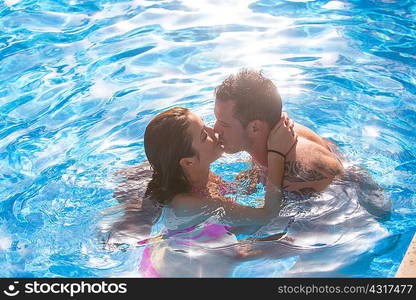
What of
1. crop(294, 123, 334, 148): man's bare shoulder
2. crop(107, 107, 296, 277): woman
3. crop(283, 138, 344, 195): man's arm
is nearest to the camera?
crop(107, 107, 296, 277): woman

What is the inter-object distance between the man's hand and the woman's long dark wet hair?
61 centimetres

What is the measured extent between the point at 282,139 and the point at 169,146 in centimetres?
86

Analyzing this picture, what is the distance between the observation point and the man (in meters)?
4.21

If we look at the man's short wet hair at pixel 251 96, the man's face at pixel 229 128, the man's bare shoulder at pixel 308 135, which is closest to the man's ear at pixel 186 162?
the man's face at pixel 229 128

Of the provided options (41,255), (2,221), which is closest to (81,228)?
(41,255)

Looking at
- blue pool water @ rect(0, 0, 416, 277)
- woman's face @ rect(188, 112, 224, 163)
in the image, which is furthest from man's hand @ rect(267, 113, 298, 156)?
blue pool water @ rect(0, 0, 416, 277)

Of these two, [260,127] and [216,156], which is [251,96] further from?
[216,156]

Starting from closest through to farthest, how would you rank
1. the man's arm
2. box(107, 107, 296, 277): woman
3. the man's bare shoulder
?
box(107, 107, 296, 277): woman
the man's arm
the man's bare shoulder

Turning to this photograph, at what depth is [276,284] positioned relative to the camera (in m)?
3.59

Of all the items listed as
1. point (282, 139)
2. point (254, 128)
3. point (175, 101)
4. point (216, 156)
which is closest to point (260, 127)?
point (254, 128)

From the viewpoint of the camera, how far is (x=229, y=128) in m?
4.32

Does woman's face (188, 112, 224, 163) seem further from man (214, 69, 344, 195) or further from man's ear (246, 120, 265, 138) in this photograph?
man's ear (246, 120, 265, 138)

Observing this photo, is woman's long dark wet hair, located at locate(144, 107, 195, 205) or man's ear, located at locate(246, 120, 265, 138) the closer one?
woman's long dark wet hair, located at locate(144, 107, 195, 205)

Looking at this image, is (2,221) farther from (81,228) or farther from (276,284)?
(276,284)
